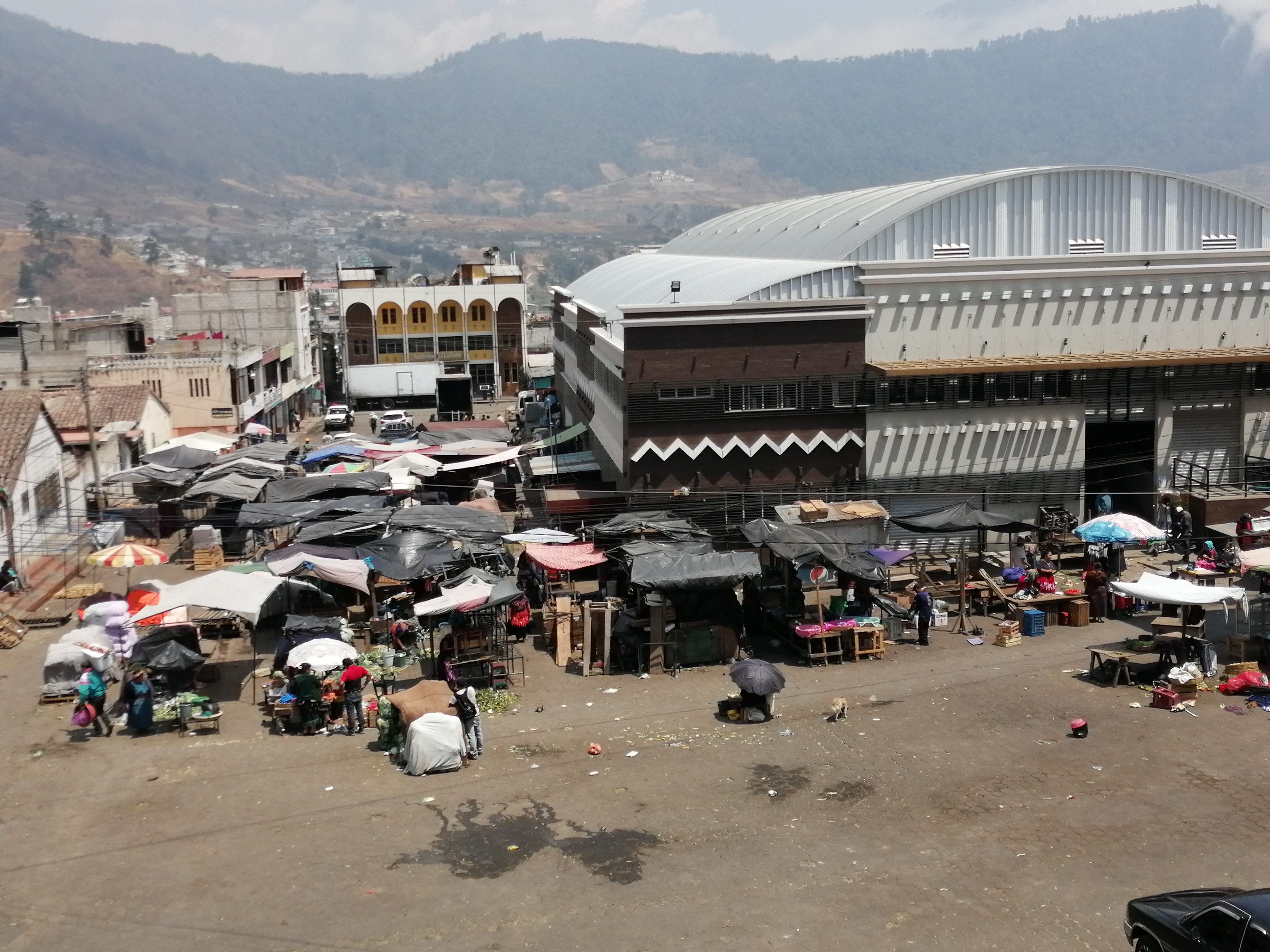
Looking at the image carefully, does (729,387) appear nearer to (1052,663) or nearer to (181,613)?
(1052,663)

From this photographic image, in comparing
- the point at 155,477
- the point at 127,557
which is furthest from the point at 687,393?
the point at 155,477

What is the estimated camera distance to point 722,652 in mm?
21562

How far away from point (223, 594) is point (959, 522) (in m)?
14.0

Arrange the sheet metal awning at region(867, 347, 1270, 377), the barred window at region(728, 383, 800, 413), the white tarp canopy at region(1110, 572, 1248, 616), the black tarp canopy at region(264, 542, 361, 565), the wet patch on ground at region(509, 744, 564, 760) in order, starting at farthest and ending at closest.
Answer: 1. the barred window at region(728, 383, 800, 413)
2. the sheet metal awning at region(867, 347, 1270, 377)
3. the black tarp canopy at region(264, 542, 361, 565)
4. the white tarp canopy at region(1110, 572, 1248, 616)
5. the wet patch on ground at region(509, 744, 564, 760)

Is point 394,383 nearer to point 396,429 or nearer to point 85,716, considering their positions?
point 396,429

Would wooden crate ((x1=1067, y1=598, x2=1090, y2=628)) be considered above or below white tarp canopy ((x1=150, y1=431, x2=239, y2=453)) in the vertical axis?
below

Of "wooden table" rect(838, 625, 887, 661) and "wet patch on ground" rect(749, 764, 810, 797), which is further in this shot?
"wooden table" rect(838, 625, 887, 661)

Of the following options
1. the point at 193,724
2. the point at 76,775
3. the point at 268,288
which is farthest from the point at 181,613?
the point at 268,288

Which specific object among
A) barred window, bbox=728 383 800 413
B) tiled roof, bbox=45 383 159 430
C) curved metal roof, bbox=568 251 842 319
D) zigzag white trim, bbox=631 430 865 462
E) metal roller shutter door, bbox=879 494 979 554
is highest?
curved metal roof, bbox=568 251 842 319

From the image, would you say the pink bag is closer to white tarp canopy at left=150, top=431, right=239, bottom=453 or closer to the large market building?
the large market building

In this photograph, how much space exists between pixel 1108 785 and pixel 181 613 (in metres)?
15.5

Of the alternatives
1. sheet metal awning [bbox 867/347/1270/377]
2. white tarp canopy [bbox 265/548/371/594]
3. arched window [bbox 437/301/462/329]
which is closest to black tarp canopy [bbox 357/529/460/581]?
white tarp canopy [bbox 265/548/371/594]

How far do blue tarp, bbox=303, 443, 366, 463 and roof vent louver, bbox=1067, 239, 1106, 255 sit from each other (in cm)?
2112

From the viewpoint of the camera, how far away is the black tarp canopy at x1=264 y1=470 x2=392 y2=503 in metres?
30.1
